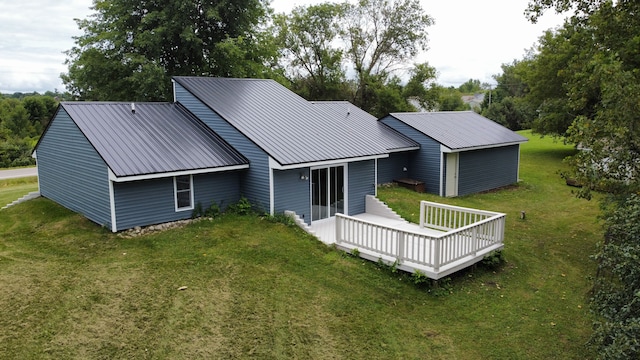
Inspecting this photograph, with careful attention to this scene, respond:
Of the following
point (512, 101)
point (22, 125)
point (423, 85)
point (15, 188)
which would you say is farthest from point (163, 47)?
point (512, 101)

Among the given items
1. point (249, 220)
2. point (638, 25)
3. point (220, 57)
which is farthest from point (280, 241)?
point (220, 57)

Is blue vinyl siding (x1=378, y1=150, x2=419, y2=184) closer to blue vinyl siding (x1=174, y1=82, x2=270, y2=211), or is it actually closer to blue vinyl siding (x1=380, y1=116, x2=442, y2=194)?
blue vinyl siding (x1=380, y1=116, x2=442, y2=194)

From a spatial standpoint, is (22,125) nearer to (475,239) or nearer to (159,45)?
(159,45)

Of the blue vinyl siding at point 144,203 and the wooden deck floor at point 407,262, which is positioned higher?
the blue vinyl siding at point 144,203

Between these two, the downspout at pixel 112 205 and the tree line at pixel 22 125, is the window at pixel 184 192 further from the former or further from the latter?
the tree line at pixel 22 125

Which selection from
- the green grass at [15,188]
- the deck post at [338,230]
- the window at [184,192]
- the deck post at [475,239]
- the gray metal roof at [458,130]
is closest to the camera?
the deck post at [475,239]

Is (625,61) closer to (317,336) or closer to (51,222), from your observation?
(317,336)

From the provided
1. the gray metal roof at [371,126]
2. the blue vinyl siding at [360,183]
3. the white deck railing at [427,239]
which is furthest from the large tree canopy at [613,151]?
the gray metal roof at [371,126]
